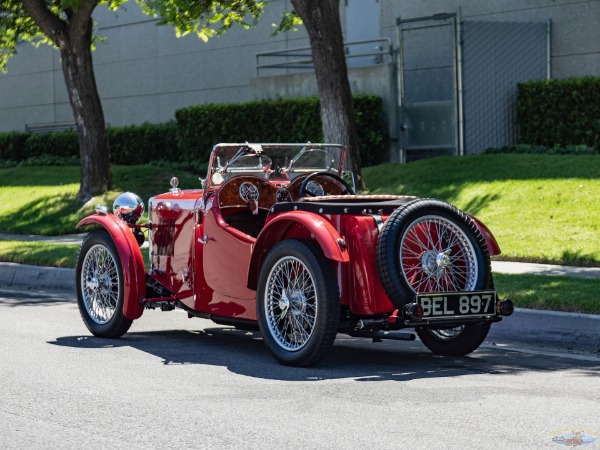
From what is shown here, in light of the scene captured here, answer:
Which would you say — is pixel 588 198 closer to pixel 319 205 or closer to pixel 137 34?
pixel 319 205

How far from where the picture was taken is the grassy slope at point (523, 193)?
14422 millimetres

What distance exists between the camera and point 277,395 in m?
7.18

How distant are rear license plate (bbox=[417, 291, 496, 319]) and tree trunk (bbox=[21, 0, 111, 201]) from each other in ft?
49.1

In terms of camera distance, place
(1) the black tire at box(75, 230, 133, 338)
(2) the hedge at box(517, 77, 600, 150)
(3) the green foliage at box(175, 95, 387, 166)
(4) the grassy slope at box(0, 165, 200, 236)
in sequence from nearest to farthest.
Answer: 1. (1) the black tire at box(75, 230, 133, 338)
2. (2) the hedge at box(517, 77, 600, 150)
3. (4) the grassy slope at box(0, 165, 200, 236)
4. (3) the green foliage at box(175, 95, 387, 166)

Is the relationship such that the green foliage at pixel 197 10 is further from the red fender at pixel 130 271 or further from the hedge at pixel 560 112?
the red fender at pixel 130 271

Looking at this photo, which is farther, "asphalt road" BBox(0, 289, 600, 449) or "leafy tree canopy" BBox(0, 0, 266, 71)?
"leafy tree canopy" BBox(0, 0, 266, 71)

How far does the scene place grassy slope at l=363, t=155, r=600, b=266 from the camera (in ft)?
47.3

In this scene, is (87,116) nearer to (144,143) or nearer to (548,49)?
(144,143)

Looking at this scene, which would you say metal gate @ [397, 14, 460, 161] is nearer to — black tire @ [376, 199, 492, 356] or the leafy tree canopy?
the leafy tree canopy

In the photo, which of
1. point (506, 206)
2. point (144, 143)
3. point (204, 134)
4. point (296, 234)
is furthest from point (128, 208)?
point (144, 143)

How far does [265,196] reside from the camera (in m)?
9.60

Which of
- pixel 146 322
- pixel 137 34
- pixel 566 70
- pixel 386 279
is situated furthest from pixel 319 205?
pixel 137 34

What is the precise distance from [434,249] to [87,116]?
1534 centimetres

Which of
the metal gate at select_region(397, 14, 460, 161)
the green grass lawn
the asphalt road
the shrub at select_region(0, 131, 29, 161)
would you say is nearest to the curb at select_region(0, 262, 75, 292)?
the green grass lawn
